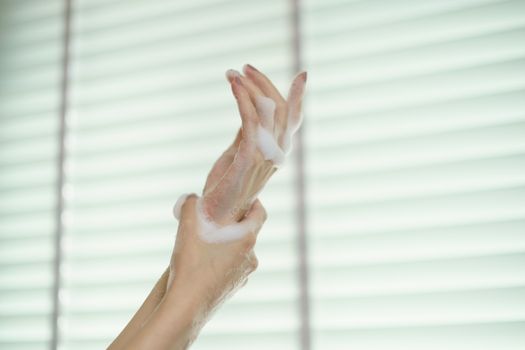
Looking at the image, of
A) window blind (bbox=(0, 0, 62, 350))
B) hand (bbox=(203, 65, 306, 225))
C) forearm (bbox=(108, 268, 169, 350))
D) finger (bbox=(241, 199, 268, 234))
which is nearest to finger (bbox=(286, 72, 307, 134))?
hand (bbox=(203, 65, 306, 225))

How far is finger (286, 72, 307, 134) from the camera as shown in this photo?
0.89 metres

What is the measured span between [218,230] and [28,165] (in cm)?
128

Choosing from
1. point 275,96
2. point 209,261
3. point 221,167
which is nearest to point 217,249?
point 209,261

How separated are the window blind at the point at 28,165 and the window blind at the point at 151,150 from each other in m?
0.08

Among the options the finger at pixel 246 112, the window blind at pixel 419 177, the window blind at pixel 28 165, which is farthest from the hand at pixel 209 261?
the window blind at pixel 28 165

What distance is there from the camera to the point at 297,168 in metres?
1.49

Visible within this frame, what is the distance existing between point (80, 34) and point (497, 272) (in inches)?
53.5

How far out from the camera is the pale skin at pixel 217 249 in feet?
2.48

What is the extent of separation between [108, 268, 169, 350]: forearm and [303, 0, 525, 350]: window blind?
24.2 inches

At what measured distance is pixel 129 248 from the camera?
169 centimetres

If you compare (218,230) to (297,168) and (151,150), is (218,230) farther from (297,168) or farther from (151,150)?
(151,150)

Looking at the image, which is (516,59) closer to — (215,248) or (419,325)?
(419,325)

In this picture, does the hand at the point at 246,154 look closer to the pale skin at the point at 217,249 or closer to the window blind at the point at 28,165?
the pale skin at the point at 217,249

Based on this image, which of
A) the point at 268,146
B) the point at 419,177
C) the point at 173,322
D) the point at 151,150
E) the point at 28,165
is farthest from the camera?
the point at 28,165
